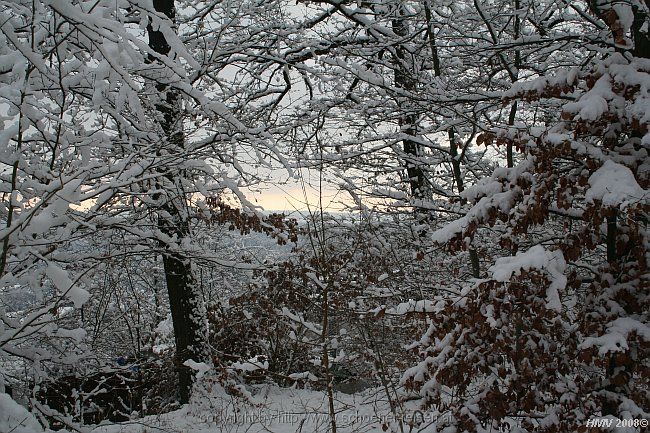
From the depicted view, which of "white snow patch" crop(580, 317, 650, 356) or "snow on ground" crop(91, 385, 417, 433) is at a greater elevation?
"white snow patch" crop(580, 317, 650, 356)

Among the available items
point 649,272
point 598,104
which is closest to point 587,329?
point 649,272

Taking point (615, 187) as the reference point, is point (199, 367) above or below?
below

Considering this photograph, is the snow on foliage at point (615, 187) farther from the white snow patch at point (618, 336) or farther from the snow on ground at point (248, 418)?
the snow on ground at point (248, 418)

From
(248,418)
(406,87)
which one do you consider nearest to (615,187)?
(406,87)

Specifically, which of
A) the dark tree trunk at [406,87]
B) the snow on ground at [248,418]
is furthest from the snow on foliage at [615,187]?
the snow on ground at [248,418]

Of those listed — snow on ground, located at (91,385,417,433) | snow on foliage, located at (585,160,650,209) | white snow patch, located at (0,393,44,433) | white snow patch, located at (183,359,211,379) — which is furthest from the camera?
white snow patch, located at (183,359,211,379)

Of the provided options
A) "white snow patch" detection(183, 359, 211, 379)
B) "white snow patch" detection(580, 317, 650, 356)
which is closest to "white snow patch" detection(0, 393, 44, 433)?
"white snow patch" detection(580, 317, 650, 356)

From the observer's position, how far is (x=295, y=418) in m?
7.54

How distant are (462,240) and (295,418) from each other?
504 cm

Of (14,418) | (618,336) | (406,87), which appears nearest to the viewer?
(14,418)

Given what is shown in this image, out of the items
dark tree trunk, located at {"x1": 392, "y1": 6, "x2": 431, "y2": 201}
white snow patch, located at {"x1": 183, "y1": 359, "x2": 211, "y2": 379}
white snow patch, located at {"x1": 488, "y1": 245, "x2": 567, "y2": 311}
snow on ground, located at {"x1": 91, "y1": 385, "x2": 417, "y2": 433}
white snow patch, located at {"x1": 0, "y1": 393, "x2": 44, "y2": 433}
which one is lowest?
snow on ground, located at {"x1": 91, "y1": 385, "x2": 417, "y2": 433}

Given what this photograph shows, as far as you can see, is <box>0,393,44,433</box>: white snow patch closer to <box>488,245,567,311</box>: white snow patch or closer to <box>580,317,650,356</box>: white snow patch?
<box>488,245,567,311</box>: white snow patch

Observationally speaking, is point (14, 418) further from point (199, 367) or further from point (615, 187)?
point (199, 367)

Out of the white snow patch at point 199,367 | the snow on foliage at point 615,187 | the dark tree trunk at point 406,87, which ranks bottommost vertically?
the white snow patch at point 199,367
